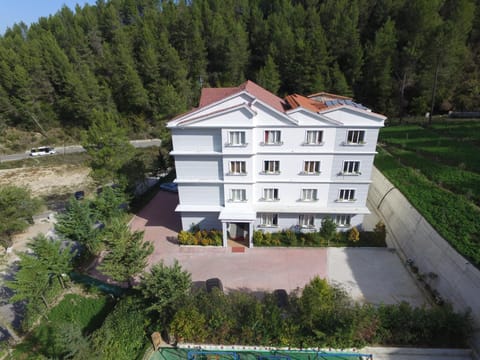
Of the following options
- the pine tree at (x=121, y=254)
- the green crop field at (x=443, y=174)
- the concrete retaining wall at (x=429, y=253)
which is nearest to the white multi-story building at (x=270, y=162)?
the concrete retaining wall at (x=429, y=253)

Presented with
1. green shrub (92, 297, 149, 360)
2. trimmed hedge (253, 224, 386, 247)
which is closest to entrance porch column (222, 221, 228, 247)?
trimmed hedge (253, 224, 386, 247)

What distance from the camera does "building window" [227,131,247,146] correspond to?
1956 centimetres

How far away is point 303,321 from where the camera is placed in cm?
1312

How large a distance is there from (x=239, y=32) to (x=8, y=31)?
227ft

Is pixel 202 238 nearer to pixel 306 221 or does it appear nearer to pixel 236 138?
pixel 236 138

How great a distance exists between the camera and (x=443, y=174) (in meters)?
23.4

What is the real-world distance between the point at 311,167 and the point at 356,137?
13.2 ft

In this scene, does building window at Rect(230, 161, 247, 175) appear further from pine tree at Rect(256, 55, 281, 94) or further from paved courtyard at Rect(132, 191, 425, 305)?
pine tree at Rect(256, 55, 281, 94)

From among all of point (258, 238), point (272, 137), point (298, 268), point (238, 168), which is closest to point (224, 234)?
point (258, 238)

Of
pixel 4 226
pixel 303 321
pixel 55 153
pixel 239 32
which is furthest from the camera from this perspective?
pixel 239 32

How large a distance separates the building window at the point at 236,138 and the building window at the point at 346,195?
912cm

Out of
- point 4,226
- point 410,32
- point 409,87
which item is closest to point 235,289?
point 4,226

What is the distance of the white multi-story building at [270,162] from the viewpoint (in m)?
19.4

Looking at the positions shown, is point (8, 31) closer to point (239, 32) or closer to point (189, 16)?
point (189, 16)
